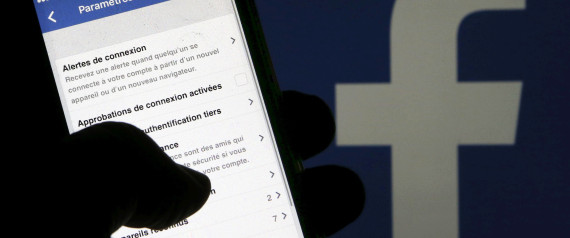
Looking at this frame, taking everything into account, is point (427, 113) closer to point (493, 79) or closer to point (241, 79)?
point (493, 79)

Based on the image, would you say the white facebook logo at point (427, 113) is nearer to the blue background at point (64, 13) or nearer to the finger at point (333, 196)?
the finger at point (333, 196)

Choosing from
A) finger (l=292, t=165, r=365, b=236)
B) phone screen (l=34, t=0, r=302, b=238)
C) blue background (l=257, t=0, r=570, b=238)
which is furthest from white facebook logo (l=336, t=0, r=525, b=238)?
phone screen (l=34, t=0, r=302, b=238)

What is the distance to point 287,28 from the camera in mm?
707

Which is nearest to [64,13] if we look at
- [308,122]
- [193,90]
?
[193,90]

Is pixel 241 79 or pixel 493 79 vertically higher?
pixel 241 79

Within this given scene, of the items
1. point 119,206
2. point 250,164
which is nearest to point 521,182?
point 250,164

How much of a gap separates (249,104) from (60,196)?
156mm

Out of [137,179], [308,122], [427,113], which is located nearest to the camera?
[137,179]

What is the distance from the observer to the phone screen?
40 cm

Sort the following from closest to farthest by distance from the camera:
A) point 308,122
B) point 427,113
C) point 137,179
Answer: point 137,179 < point 308,122 < point 427,113

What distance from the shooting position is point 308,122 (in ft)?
1.61

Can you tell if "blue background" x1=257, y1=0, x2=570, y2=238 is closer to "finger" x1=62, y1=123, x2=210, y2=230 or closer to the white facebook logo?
the white facebook logo

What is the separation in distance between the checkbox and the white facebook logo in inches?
12.3

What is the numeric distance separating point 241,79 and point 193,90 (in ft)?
0.13
